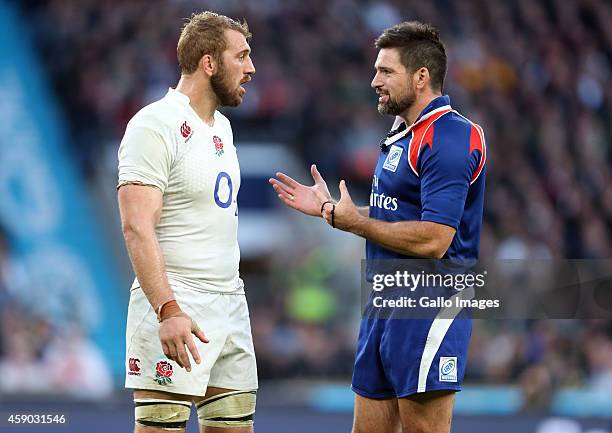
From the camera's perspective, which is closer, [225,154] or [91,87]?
[225,154]

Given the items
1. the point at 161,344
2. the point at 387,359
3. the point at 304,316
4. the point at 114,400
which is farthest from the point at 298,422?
the point at 161,344

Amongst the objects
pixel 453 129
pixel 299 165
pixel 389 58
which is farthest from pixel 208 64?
pixel 299 165

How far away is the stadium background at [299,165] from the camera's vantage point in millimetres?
9375

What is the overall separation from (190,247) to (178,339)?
0.51 m

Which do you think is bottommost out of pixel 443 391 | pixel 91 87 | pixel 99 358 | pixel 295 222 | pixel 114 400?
pixel 443 391

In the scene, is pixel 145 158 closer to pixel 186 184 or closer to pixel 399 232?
pixel 186 184

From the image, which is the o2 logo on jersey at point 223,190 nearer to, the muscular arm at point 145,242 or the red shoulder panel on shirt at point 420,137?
the muscular arm at point 145,242

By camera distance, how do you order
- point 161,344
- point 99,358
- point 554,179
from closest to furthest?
point 161,344, point 99,358, point 554,179

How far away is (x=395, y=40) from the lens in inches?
193

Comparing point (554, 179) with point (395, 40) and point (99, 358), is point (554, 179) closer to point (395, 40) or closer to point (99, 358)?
point (99, 358)

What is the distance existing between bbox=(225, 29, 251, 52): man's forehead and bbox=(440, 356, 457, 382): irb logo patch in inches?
62.8

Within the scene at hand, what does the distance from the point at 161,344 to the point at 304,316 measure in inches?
237

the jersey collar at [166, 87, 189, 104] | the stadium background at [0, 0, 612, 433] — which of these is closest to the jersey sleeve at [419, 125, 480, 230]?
the jersey collar at [166, 87, 189, 104]

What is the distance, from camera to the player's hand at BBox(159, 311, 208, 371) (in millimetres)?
4141
